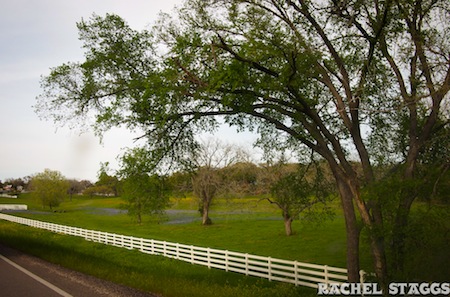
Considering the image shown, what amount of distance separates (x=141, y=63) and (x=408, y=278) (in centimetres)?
1028

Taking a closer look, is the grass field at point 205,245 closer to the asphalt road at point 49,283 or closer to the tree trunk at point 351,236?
the tree trunk at point 351,236

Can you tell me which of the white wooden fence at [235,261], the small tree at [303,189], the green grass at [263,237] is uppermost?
the small tree at [303,189]

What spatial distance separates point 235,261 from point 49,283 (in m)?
13.7

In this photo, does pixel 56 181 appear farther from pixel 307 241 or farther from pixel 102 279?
pixel 102 279

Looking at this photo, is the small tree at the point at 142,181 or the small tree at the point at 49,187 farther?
the small tree at the point at 49,187

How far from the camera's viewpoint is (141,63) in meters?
13.9

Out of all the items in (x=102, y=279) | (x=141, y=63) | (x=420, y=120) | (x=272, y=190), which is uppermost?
(x=141, y=63)

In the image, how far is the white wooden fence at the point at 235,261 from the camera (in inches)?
595

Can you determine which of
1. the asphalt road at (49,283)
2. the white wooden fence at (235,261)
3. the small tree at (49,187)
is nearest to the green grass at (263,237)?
the white wooden fence at (235,261)

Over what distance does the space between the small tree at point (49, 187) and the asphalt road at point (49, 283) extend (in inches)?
3437

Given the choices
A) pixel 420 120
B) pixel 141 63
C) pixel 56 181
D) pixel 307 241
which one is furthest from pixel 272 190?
pixel 56 181

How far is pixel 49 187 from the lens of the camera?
307 ft

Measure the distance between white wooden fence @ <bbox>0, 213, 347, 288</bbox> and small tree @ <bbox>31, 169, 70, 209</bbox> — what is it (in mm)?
60190

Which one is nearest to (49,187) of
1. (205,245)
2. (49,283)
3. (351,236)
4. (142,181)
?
(205,245)
